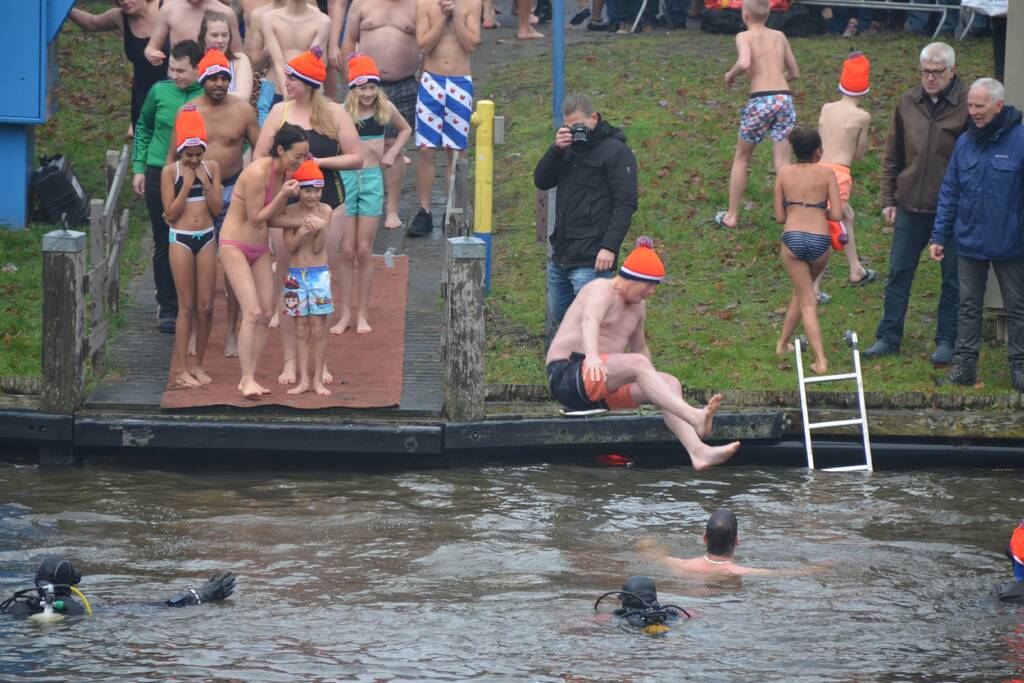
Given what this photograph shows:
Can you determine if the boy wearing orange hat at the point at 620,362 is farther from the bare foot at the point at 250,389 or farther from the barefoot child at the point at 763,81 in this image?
the barefoot child at the point at 763,81

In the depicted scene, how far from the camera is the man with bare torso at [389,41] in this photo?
14172 mm

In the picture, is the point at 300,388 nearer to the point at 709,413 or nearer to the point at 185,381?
the point at 185,381

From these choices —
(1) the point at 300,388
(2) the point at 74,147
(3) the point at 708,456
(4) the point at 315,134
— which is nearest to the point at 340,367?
(1) the point at 300,388

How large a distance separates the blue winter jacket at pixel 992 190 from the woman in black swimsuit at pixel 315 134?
4.35 m

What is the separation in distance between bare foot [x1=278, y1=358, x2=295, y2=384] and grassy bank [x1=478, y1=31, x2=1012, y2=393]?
152cm

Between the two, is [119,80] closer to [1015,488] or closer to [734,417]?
[734,417]

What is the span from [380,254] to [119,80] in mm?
6701

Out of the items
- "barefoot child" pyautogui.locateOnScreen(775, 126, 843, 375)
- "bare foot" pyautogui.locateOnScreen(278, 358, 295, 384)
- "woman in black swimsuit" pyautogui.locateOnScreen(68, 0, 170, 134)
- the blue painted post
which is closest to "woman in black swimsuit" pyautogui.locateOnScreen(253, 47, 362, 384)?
"bare foot" pyautogui.locateOnScreen(278, 358, 295, 384)

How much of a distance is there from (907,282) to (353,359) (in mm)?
4257

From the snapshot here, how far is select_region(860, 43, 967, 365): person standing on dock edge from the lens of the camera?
12438 mm

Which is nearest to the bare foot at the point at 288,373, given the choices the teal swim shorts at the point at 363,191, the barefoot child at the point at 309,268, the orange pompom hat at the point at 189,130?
the barefoot child at the point at 309,268

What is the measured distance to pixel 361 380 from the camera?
39.3 feet

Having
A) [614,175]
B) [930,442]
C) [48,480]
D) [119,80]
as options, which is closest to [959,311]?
[930,442]

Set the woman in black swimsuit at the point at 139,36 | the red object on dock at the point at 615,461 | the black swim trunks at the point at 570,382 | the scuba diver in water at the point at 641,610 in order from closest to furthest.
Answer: the scuba diver in water at the point at 641,610 → the black swim trunks at the point at 570,382 → the red object on dock at the point at 615,461 → the woman in black swimsuit at the point at 139,36
